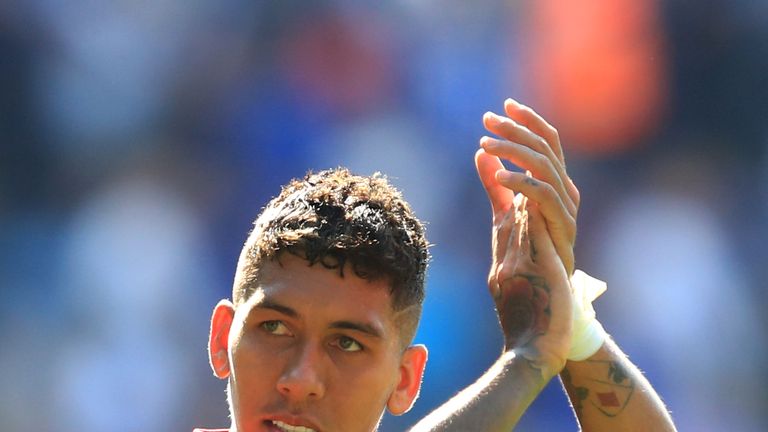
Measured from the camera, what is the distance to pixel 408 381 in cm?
275

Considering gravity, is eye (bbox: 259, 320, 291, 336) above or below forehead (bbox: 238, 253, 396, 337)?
below

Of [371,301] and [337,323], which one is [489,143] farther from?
[337,323]

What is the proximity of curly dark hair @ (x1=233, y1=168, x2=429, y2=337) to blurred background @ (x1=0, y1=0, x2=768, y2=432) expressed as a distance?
3.68 metres

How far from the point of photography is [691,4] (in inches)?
304

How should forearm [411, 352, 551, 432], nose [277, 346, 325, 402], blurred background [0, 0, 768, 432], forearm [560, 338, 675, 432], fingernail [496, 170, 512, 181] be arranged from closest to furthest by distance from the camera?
nose [277, 346, 325, 402] < forearm [411, 352, 551, 432] < fingernail [496, 170, 512, 181] < forearm [560, 338, 675, 432] < blurred background [0, 0, 768, 432]

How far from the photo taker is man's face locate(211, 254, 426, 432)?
244 centimetres

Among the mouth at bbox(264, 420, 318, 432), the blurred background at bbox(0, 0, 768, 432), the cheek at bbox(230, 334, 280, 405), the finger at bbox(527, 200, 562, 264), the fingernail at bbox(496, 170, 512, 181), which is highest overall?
the blurred background at bbox(0, 0, 768, 432)

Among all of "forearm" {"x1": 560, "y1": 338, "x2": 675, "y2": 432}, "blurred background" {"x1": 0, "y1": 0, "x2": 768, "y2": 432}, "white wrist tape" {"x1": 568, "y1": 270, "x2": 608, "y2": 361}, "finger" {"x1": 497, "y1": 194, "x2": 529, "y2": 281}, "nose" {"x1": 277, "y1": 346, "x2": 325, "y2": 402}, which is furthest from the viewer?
"blurred background" {"x1": 0, "y1": 0, "x2": 768, "y2": 432}

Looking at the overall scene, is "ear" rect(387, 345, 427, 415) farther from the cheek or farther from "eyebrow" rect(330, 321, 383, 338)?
the cheek

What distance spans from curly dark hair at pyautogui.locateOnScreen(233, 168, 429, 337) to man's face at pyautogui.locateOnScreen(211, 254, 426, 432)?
0.03m

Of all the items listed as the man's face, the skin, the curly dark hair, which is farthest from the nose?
the skin

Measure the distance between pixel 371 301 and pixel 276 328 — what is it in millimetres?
260

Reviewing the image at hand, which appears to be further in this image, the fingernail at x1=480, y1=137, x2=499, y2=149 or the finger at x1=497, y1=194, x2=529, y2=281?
the finger at x1=497, y1=194, x2=529, y2=281

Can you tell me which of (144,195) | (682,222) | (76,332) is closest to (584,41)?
(682,222)
